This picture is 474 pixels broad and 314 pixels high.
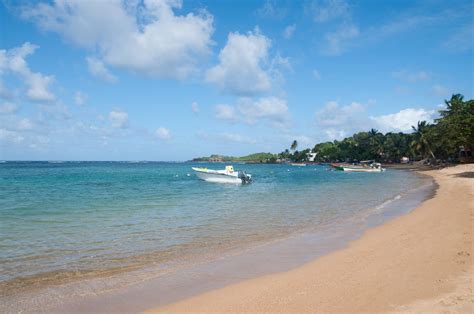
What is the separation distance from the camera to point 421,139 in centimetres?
8731

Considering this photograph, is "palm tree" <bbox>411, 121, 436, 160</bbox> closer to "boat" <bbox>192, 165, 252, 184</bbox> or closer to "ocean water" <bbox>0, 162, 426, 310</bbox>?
"boat" <bbox>192, 165, 252, 184</bbox>

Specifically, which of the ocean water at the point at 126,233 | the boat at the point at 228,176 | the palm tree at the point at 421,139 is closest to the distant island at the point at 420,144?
the palm tree at the point at 421,139

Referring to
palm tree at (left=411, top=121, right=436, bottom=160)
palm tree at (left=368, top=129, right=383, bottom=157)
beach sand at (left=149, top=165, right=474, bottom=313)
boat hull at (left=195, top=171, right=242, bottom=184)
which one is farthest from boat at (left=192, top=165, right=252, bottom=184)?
palm tree at (left=368, top=129, right=383, bottom=157)

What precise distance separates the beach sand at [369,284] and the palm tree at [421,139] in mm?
85987

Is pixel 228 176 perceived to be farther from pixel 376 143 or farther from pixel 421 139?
pixel 376 143

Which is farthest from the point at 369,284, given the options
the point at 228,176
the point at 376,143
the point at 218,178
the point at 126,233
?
the point at 376,143

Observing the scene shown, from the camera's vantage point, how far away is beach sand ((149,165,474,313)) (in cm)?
585

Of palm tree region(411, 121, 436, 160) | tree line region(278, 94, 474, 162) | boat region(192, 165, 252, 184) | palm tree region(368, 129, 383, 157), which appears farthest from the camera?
palm tree region(368, 129, 383, 157)

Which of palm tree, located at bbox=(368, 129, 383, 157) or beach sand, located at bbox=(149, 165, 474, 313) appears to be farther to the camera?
palm tree, located at bbox=(368, 129, 383, 157)

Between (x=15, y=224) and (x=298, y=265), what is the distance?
1295cm

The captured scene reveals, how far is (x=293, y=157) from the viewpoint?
7229 inches

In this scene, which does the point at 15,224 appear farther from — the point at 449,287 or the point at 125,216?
the point at 449,287

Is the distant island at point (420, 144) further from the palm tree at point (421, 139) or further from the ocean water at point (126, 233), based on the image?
the ocean water at point (126, 233)

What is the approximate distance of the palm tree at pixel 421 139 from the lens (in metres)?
86.3
